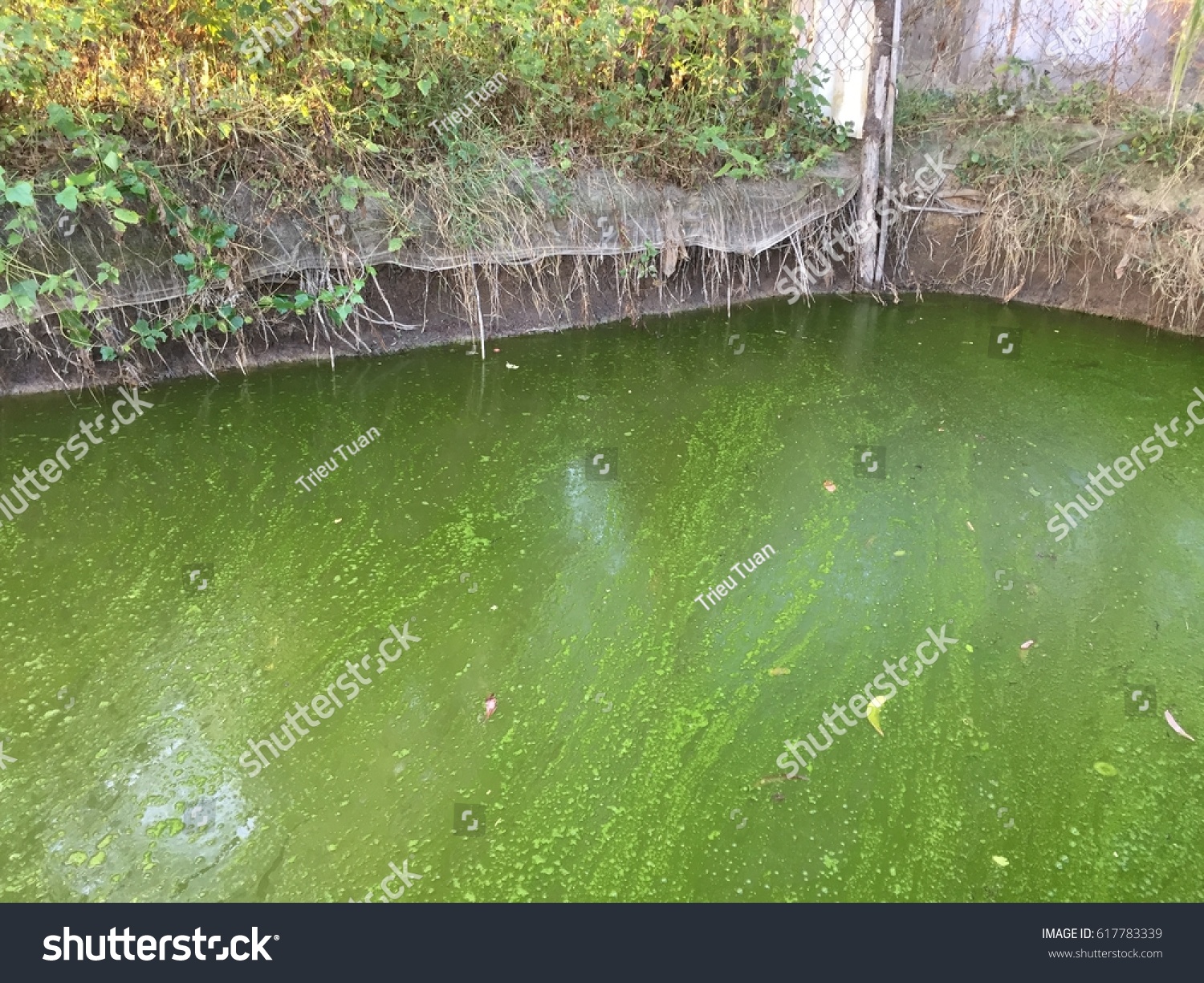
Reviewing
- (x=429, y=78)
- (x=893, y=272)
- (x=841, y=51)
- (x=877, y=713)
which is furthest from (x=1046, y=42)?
(x=877, y=713)

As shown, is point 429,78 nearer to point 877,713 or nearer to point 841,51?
point 841,51

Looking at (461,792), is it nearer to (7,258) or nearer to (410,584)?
(410,584)

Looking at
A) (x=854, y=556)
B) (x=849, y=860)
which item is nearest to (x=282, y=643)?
(x=849, y=860)

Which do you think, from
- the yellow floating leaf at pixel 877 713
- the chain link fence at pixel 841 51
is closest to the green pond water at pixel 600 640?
the yellow floating leaf at pixel 877 713

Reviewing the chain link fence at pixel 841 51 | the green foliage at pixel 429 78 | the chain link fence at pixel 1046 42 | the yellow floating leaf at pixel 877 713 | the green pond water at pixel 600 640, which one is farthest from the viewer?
the chain link fence at pixel 1046 42

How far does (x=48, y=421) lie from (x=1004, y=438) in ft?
10.6

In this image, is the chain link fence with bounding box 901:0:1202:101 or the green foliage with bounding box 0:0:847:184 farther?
the chain link fence with bounding box 901:0:1202:101

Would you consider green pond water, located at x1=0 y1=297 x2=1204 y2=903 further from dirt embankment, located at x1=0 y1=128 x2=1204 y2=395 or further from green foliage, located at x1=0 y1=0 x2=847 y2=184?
green foliage, located at x1=0 y1=0 x2=847 y2=184

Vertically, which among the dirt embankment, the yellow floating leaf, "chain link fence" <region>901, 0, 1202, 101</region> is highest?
"chain link fence" <region>901, 0, 1202, 101</region>

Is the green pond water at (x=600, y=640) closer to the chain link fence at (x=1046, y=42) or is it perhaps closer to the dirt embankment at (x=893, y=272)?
the dirt embankment at (x=893, y=272)

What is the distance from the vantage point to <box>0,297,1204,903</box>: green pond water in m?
1.48

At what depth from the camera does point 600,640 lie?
1.97 m

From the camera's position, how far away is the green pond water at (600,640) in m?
1.48

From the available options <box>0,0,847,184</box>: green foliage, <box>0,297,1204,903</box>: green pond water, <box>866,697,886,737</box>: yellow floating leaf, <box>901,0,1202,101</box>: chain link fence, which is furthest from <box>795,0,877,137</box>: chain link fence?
<box>866,697,886,737</box>: yellow floating leaf
